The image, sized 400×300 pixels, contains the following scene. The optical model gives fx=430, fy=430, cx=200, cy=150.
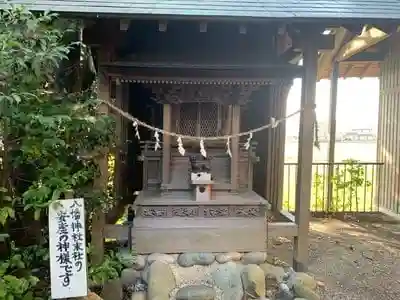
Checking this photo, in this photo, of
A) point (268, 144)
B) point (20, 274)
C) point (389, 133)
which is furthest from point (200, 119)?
point (389, 133)

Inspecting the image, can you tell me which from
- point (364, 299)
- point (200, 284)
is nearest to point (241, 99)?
point (200, 284)

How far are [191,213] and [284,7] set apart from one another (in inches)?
98.1

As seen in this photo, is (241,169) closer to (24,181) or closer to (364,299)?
(364,299)

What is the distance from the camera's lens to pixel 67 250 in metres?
3.13

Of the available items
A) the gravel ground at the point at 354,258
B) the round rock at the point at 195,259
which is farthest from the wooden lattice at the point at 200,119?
the gravel ground at the point at 354,258

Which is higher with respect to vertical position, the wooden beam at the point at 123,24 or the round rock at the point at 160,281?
the wooden beam at the point at 123,24

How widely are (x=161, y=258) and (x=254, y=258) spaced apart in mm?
1037

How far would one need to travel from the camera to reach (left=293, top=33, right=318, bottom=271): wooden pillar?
4742mm

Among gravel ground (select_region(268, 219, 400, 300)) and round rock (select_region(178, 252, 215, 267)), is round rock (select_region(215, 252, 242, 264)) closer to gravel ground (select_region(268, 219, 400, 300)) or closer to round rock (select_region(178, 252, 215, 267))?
round rock (select_region(178, 252, 215, 267))

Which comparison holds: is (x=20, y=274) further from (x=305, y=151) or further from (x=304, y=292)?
(x=305, y=151)

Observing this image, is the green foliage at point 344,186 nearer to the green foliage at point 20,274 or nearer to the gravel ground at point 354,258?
the gravel ground at point 354,258

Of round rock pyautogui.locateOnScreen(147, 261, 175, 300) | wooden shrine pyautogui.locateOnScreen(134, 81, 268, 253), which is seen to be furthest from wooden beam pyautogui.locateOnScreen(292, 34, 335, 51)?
round rock pyautogui.locateOnScreen(147, 261, 175, 300)

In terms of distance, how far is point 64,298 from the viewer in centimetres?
321

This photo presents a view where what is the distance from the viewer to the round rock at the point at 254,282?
428 cm
